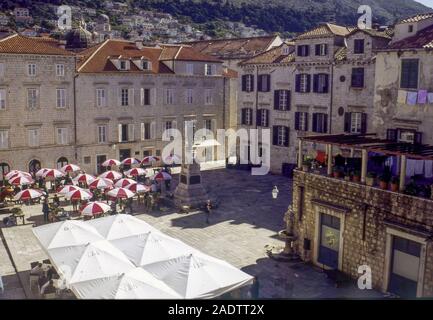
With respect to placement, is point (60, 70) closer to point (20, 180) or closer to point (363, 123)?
point (20, 180)

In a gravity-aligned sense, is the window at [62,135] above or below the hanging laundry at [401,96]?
below

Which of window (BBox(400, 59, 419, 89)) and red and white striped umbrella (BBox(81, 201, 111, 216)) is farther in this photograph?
red and white striped umbrella (BBox(81, 201, 111, 216))

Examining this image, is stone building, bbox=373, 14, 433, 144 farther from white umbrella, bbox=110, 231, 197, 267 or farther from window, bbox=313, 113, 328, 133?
white umbrella, bbox=110, 231, 197, 267

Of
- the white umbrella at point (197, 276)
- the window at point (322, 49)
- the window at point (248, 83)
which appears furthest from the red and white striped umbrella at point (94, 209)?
the window at point (248, 83)

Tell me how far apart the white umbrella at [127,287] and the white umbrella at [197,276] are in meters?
0.50

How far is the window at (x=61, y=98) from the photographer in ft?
142

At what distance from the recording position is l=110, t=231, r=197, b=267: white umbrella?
18.4m

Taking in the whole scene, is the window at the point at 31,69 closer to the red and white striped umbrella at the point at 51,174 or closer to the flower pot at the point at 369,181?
the red and white striped umbrella at the point at 51,174

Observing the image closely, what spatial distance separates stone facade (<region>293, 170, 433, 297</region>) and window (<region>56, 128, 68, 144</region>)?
26.6m

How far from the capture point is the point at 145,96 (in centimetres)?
4894

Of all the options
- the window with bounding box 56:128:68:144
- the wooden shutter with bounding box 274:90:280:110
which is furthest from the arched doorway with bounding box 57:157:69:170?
the wooden shutter with bounding box 274:90:280:110
